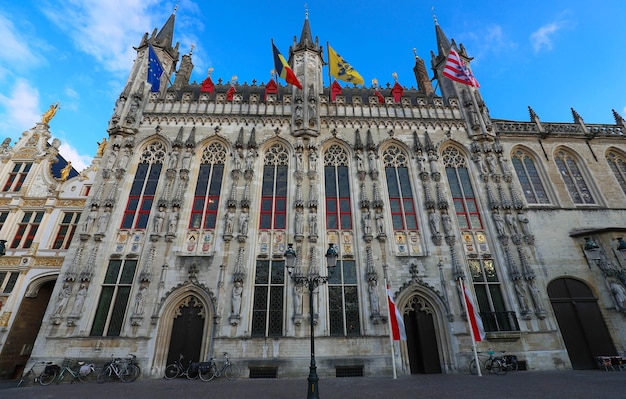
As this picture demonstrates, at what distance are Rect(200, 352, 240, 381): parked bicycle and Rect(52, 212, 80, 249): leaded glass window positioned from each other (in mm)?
13672

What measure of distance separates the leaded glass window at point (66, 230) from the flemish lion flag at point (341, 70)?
69.0 feet

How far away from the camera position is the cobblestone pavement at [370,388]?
9.29m

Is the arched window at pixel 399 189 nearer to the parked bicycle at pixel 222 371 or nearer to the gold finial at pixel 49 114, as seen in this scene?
the parked bicycle at pixel 222 371

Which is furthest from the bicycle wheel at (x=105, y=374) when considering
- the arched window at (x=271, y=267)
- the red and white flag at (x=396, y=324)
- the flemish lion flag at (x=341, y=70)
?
the flemish lion flag at (x=341, y=70)

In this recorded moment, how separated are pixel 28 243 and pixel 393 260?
2322 cm

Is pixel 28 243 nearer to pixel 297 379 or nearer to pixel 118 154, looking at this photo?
pixel 118 154

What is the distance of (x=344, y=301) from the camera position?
15523 millimetres

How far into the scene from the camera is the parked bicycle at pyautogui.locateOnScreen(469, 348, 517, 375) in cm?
1352

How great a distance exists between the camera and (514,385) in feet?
34.5

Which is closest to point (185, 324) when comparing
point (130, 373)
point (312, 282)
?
point (130, 373)

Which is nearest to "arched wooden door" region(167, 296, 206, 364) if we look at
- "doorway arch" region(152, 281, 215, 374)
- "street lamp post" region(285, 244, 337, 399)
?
"doorway arch" region(152, 281, 215, 374)

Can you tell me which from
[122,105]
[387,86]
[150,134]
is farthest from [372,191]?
[122,105]

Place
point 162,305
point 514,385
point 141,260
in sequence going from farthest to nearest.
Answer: point 141,260 → point 162,305 → point 514,385

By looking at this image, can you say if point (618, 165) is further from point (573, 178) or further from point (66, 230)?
point (66, 230)
